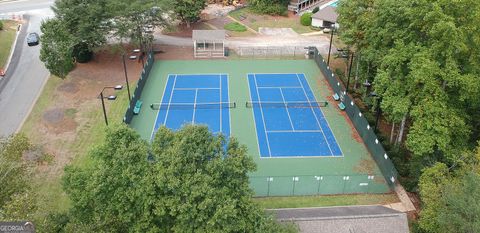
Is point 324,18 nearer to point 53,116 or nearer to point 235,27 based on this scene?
point 235,27

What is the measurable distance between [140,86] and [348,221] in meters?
19.9

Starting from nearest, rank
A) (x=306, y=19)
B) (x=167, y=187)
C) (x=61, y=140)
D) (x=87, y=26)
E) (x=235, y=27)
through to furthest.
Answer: (x=167, y=187) → (x=61, y=140) → (x=87, y=26) → (x=235, y=27) → (x=306, y=19)

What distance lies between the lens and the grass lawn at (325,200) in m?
22.3

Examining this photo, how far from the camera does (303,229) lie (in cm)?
2005

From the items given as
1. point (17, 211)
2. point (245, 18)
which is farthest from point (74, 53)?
point (17, 211)

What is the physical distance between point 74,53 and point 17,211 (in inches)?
1014

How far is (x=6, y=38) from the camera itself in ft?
142

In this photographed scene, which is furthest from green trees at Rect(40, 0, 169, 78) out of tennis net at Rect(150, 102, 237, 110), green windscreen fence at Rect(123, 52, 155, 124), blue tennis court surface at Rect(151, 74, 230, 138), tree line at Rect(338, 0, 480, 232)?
tree line at Rect(338, 0, 480, 232)

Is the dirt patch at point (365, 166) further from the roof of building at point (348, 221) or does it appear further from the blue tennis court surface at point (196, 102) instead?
the blue tennis court surface at point (196, 102)

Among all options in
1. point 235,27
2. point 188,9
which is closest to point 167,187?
point 188,9

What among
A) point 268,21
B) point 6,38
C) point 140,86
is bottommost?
point 140,86

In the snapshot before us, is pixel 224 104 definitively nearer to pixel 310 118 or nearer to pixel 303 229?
pixel 310 118

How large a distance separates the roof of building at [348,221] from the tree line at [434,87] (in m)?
1.43

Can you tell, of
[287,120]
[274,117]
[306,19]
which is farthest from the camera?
[306,19]
